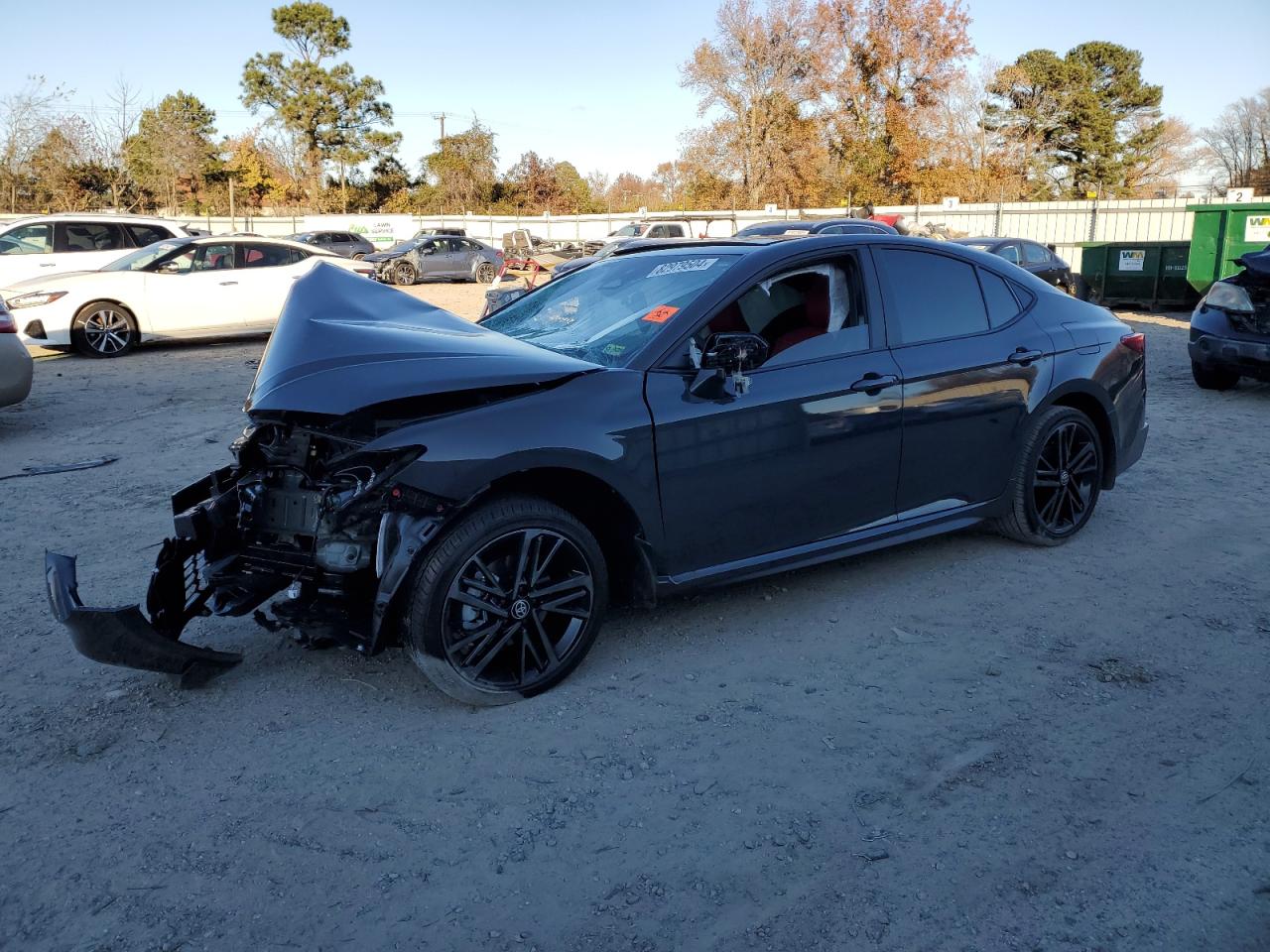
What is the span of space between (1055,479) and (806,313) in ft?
5.85

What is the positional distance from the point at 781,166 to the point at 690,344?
46.6m

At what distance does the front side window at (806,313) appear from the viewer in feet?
13.9

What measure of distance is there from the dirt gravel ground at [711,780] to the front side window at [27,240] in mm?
13148

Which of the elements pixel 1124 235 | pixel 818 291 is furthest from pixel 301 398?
pixel 1124 235

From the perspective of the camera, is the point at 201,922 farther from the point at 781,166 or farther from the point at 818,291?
the point at 781,166

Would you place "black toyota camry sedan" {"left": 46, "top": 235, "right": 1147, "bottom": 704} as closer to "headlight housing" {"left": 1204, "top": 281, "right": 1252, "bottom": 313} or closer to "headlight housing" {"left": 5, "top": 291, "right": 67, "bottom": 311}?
"headlight housing" {"left": 1204, "top": 281, "right": 1252, "bottom": 313}

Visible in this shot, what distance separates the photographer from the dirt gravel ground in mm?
2543

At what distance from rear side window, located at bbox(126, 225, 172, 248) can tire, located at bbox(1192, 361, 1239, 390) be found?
→ 14870mm

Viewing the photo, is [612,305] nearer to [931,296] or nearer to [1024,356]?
[931,296]

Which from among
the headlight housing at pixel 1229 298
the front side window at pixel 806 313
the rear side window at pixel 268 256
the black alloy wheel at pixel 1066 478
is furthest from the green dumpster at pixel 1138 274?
the front side window at pixel 806 313

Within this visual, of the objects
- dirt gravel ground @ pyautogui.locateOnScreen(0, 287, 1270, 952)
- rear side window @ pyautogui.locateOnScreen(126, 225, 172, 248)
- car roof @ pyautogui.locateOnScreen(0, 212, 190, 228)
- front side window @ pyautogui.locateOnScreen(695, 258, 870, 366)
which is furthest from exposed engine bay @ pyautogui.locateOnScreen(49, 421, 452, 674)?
car roof @ pyautogui.locateOnScreen(0, 212, 190, 228)

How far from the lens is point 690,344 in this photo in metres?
3.97

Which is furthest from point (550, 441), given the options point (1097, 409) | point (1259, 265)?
point (1259, 265)

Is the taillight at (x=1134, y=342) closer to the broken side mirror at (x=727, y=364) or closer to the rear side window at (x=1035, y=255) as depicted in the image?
the broken side mirror at (x=727, y=364)
